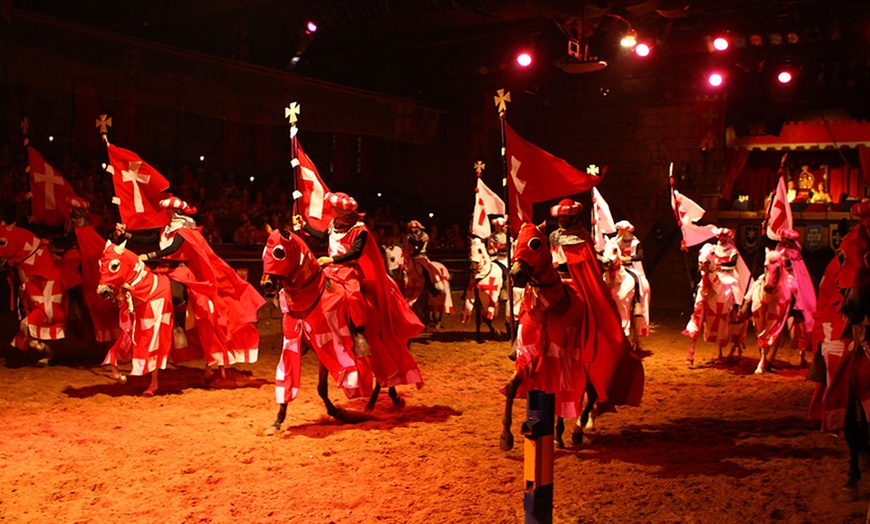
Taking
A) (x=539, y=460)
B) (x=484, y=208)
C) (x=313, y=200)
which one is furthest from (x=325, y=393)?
(x=484, y=208)

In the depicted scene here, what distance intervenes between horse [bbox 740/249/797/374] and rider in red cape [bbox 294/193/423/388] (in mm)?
5195

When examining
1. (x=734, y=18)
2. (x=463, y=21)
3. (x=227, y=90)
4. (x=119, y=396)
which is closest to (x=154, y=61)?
(x=227, y=90)

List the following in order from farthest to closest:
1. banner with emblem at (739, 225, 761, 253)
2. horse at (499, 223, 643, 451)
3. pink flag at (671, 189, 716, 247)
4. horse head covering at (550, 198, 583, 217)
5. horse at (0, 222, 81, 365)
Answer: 1. banner with emblem at (739, 225, 761, 253)
2. pink flag at (671, 189, 716, 247)
3. horse at (0, 222, 81, 365)
4. horse head covering at (550, 198, 583, 217)
5. horse at (499, 223, 643, 451)

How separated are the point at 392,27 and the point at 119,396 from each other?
43.6ft

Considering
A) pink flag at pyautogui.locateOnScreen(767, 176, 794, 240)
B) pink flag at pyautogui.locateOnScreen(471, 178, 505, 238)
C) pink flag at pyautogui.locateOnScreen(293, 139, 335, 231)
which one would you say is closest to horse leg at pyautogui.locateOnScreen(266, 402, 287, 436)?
pink flag at pyautogui.locateOnScreen(293, 139, 335, 231)

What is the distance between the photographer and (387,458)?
21.3 feet

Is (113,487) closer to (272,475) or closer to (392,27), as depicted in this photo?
(272,475)

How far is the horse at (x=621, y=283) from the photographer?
11367mm

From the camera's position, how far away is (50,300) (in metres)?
9.95

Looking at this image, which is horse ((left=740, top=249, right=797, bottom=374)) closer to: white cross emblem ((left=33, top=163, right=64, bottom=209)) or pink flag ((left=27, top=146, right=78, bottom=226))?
pink flag ((left=27, top=146, right=78, bottom=226))

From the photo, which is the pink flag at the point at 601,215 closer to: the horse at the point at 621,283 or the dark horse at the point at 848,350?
the horse at the point at 621,283

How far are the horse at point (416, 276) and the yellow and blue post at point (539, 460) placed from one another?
10425 millimetres

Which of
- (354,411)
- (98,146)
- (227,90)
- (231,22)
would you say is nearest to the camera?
(354,411)

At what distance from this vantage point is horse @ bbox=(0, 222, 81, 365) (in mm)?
9859
